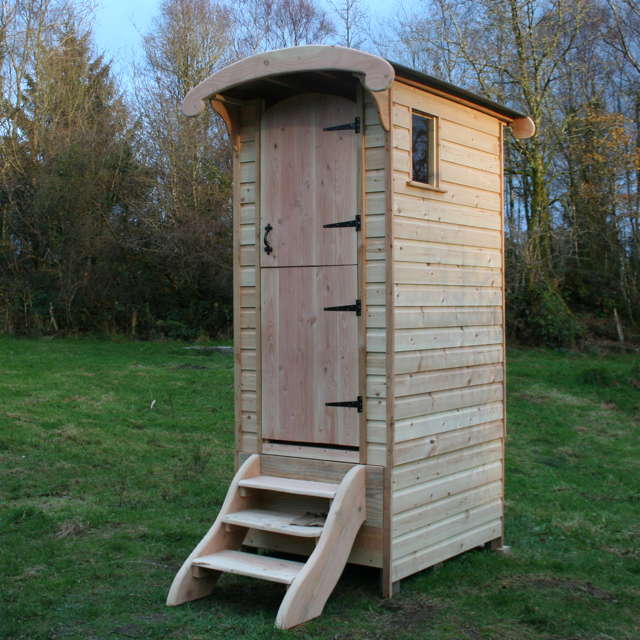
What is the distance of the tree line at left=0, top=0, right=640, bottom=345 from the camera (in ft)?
57.4

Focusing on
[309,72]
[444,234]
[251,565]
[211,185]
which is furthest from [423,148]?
[211,185]

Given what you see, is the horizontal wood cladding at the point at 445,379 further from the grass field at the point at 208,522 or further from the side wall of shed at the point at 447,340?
the grass field at the point at 208,522

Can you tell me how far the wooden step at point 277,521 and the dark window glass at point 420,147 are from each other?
2.35 meters

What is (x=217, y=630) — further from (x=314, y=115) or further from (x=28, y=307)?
(x=28, y=307)

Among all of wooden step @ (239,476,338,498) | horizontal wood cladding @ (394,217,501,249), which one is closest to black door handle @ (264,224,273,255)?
horizontal wood cladding @ (394,217,501,249)

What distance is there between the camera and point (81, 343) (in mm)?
17297

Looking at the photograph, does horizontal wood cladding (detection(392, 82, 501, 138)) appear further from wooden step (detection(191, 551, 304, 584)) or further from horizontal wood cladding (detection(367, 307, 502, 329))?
wooden step (detection(191, 551, 304, 584))

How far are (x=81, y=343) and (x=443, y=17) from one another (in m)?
10.7

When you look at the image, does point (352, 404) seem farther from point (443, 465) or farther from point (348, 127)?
point (348, 127)

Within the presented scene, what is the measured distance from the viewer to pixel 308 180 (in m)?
5.34

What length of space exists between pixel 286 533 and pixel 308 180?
2.25 meters

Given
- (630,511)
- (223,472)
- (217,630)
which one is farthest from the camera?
(223,472)

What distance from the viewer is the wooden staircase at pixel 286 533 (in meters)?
4.55

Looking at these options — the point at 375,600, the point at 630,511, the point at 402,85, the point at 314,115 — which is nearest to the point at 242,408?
the point at 375,600
